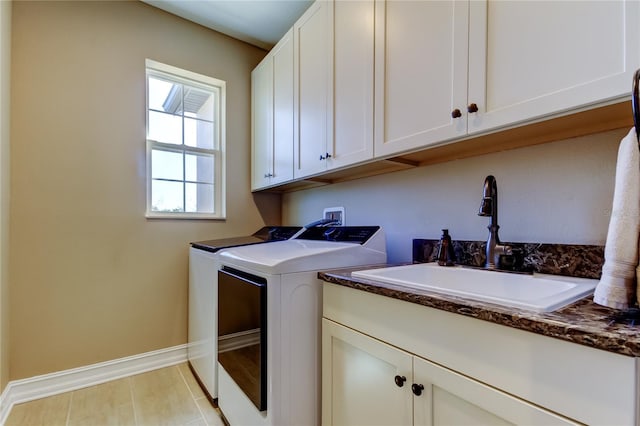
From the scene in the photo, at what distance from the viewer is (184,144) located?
8.17ft

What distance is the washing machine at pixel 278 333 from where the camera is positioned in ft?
3.88

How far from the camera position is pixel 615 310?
643 mm

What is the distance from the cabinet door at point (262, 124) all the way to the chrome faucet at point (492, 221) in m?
1.59

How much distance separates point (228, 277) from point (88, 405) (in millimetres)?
1245

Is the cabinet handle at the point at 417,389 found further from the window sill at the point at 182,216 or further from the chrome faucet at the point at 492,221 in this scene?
the window sill at the point at 182,216

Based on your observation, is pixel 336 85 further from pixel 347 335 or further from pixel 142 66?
pixel 142 66

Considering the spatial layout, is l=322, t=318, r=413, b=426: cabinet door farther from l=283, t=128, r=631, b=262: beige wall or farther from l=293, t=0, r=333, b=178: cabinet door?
l=293, t=0, r=333, b=178: cabinet door

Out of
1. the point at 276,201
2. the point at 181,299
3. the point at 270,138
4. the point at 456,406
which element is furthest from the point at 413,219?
→ the point at 181,299

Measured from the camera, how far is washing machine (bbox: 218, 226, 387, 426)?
1.18m

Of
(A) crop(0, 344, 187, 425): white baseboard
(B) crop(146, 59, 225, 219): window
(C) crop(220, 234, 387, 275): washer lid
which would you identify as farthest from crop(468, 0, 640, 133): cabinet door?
(A) crop(0, 344, 187, 425): white baseboard

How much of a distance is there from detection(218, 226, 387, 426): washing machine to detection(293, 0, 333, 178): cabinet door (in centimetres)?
69

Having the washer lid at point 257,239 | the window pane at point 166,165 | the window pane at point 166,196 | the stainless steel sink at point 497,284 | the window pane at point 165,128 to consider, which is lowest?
the stainless steel sink at point 497,284

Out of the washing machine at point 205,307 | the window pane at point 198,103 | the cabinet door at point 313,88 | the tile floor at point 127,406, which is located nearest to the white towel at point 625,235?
the cabinet door at point 313,88

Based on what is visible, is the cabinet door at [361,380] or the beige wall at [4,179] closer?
the cabinet door at [361,380]
